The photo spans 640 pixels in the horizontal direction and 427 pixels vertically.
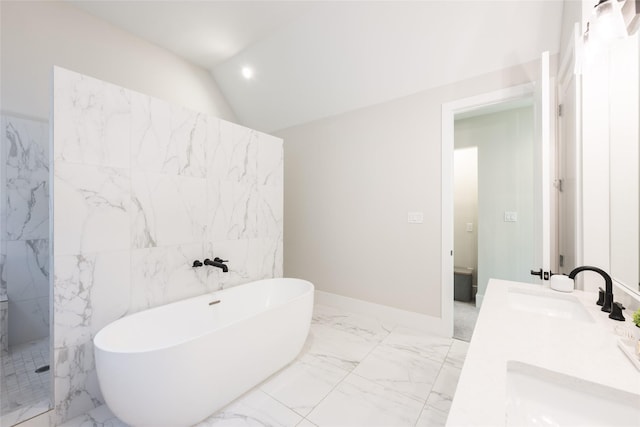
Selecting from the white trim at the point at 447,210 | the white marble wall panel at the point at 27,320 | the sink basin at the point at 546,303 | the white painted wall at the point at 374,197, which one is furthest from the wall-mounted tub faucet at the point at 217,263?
the white trim at the point at 447,210

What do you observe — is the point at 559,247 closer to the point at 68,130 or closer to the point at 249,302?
the point at 249,302

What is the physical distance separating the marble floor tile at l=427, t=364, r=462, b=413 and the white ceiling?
2550mm

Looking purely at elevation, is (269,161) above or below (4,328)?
above

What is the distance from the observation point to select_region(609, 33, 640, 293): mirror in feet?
3.37

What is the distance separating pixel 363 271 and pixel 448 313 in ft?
3.16

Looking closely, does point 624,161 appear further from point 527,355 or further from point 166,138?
point 166,138

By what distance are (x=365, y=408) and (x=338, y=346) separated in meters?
0.76

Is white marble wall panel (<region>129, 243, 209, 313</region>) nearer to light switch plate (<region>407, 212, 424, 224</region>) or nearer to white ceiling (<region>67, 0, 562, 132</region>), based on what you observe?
light switch plate (<region>407, 212, 424, 224</region>)

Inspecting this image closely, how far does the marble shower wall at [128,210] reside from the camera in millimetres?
1501

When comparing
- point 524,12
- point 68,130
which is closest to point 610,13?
point 524,12

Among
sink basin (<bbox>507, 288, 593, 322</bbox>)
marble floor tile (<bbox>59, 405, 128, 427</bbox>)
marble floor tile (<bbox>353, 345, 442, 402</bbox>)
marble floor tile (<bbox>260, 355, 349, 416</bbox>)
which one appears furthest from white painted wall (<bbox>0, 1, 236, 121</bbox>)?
sink basin (<bbox>507, 288, 593, 322</bbox>)

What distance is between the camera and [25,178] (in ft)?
7.51

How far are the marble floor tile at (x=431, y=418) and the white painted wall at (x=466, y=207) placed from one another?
8.66 ft

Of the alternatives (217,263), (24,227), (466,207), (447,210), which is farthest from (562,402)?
(24,227)
